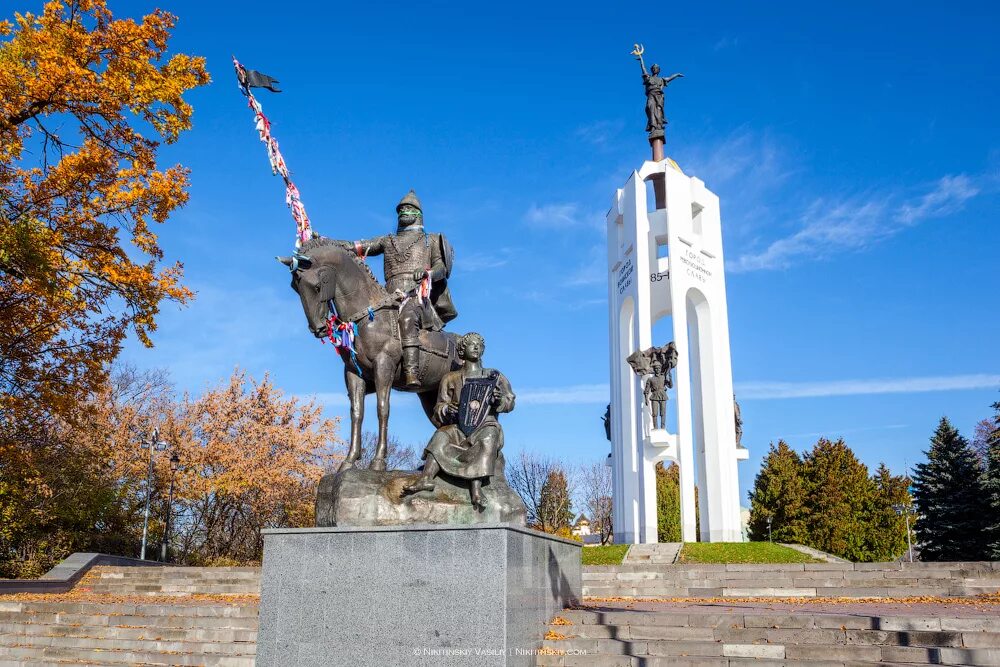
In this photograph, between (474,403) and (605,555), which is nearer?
(474,403)

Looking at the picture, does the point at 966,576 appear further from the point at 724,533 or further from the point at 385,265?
the point at 724,533

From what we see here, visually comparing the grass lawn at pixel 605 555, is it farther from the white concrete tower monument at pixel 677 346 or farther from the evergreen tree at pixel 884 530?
the evergreen tree at pixel 884 530

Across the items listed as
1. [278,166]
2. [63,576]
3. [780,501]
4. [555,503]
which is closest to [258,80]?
[278,166]

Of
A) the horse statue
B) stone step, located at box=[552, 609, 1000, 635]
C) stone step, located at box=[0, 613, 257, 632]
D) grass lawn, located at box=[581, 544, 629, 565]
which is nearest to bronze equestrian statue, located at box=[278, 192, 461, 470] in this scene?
the horse statue

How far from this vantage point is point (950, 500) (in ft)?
88.9

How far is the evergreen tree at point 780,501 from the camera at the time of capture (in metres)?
41.5

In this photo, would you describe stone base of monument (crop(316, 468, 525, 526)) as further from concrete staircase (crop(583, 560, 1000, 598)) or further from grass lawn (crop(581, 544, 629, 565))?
grass lawn (crop(581, 544, 629, 565))

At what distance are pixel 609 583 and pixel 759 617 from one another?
24.8ft

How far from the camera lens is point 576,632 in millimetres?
8039

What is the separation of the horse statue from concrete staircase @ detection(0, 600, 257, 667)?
13.4ft

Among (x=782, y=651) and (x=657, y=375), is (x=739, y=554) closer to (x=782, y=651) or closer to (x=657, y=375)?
(x=657, y=375)

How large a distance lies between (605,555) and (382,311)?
1999 centimetres

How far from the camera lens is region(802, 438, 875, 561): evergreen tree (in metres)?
40.8

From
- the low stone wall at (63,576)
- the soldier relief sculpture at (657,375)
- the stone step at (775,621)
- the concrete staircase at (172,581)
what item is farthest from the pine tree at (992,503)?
the low stone wall at (63,576)
